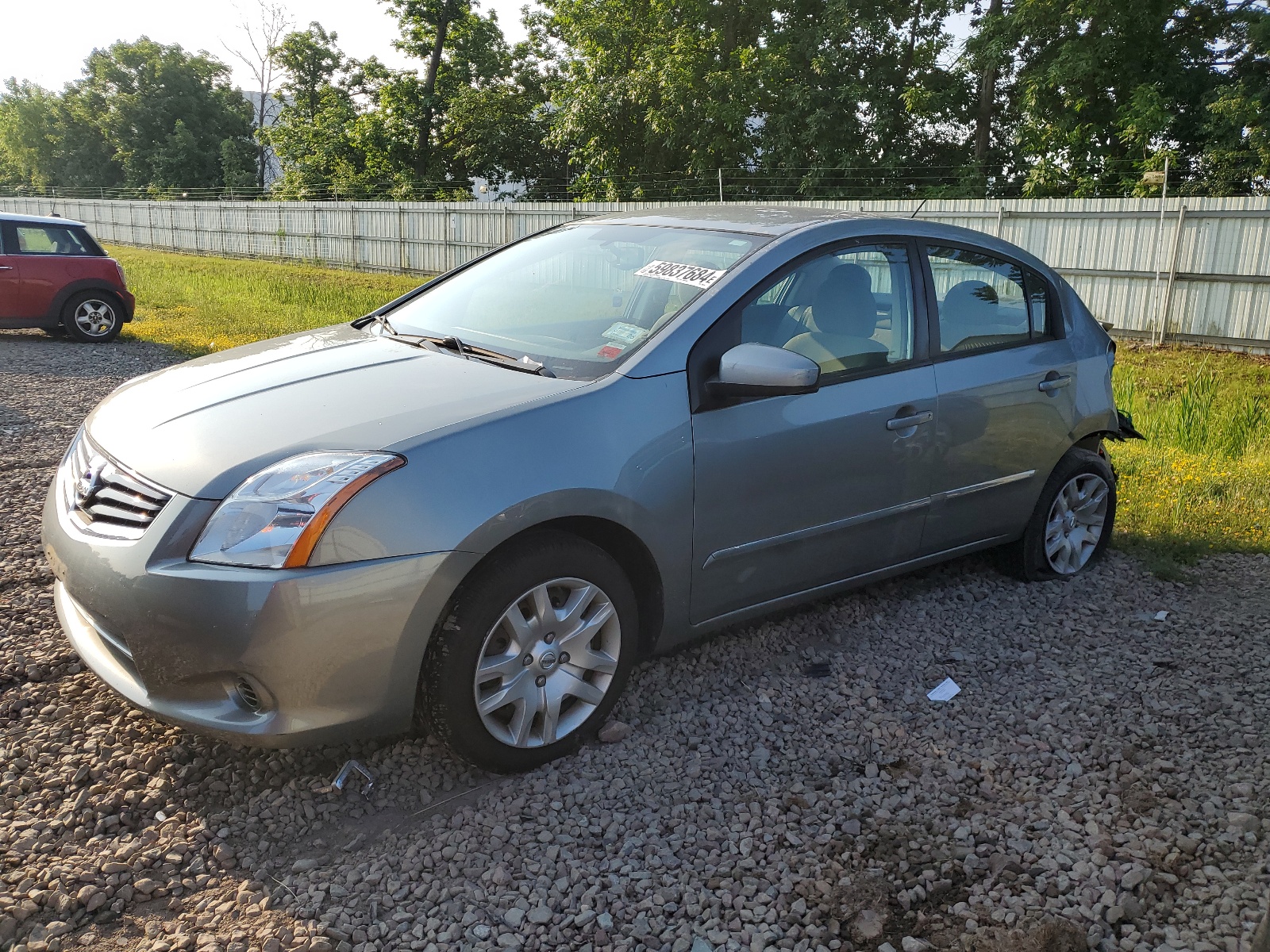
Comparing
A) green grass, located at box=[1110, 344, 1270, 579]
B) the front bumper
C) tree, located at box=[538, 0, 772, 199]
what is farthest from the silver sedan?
tree, located at box=[538, 0, 772, 199]

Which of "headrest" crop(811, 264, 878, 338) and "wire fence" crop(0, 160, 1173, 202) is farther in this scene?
"wire fence" crop(0, 160, 1173, 202)

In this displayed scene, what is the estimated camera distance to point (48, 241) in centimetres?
1236

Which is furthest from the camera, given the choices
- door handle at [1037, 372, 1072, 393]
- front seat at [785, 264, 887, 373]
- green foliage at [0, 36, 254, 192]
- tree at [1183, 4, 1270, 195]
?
green foliage at [0, 36, 254, 192]

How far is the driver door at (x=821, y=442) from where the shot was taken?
3467 mm

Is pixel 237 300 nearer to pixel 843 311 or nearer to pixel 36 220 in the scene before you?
pixel 36 220

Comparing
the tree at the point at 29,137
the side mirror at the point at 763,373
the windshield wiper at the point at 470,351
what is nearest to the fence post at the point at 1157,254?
the side mirror at the point at 763,373

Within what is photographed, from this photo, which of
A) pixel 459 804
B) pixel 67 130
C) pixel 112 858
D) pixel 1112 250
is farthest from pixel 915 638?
pixel 67 130

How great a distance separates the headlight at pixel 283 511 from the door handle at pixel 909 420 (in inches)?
77.0

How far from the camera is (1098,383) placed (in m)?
4.91

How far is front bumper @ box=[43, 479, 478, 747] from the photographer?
2648mm

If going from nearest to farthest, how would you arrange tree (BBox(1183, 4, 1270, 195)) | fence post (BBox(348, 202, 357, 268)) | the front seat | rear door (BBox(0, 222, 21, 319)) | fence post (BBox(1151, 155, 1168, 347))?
1. the front seat
2. rear door (BBox(0, 222, 21, 319))
3. fence post (BBox(1151, 155, 1168, 347))
4. tree (BBox(1183, 4, 1270, 195))
5. fence post (BBox(348, 202, 357, 268))

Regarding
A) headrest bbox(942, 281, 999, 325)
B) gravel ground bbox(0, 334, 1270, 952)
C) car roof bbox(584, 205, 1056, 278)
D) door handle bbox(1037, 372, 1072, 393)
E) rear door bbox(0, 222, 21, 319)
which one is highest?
car roof bbox(584, 205, 1056, 278)

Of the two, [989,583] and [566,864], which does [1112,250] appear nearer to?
[989,583]

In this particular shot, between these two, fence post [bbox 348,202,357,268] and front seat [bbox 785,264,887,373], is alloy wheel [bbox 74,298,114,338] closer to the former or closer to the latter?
front seat [bbox 785,264,887,373]
